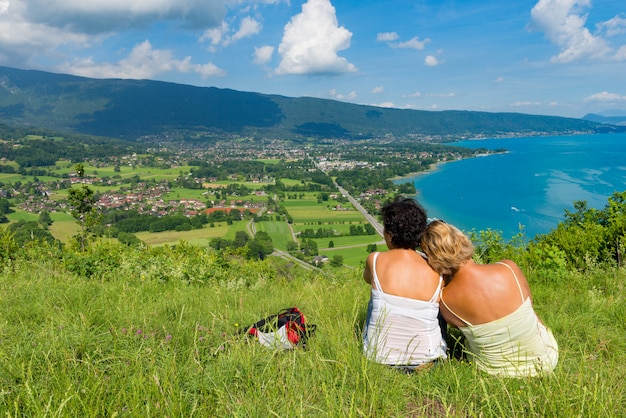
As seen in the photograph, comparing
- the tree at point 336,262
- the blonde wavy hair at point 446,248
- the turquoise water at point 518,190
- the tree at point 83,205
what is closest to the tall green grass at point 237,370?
the blonde wavy hair at point 446,248

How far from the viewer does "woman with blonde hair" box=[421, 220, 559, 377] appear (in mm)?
2320

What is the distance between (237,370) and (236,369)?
0.07 ft

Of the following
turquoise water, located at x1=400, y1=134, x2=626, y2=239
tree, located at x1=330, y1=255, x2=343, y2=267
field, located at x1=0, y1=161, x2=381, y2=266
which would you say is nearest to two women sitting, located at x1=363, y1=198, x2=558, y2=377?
field, located at x1=0, y1=161, x2=381, y2=266

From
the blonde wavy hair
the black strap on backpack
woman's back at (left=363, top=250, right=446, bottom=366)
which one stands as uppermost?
the blonde wavy hair

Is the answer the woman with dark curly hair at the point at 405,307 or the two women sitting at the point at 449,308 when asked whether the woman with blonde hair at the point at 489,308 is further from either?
the woman with dark curly hair at the point at 405,307

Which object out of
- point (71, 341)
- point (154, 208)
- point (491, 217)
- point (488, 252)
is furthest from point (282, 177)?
point (71, 341)

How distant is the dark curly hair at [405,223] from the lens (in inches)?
111

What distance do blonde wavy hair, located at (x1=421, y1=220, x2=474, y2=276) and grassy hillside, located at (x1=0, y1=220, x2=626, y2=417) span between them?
64cm

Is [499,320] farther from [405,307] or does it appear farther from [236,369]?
[236,369]

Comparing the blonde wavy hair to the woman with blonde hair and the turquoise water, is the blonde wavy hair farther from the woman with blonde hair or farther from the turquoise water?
the turquoise water

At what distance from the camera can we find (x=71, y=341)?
7.27ft

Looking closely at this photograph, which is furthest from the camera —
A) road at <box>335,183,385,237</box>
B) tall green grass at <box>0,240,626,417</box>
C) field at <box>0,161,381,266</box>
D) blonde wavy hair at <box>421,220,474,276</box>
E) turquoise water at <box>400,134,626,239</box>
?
road at <box>335,183,385,237</box>

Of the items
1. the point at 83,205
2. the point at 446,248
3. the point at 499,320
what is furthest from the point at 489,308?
the point at 83,205

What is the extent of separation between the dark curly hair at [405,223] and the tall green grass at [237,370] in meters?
0.82
